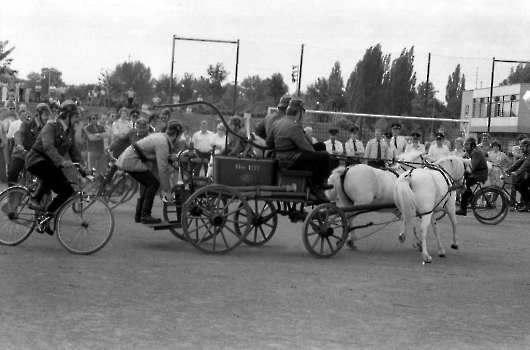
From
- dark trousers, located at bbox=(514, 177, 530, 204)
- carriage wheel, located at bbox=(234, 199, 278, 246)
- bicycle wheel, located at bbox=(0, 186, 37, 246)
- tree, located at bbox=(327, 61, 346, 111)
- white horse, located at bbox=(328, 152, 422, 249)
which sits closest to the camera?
bicycle wheel, located at bbox=(0, 186, 37, 246)

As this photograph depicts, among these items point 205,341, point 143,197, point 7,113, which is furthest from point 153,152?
point 7,113

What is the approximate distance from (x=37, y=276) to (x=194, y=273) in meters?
1.67

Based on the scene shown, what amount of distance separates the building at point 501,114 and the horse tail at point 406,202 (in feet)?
54.4

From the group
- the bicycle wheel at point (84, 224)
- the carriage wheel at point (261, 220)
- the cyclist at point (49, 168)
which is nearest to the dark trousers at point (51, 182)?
the cyclist at point (49, 168)

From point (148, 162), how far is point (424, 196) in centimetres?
367

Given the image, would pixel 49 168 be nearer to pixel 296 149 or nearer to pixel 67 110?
pixel 67 110

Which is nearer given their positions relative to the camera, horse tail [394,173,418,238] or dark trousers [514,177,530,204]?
horse tail [394,173,418,238]

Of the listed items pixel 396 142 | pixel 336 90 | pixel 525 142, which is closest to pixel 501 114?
pixel 336 90

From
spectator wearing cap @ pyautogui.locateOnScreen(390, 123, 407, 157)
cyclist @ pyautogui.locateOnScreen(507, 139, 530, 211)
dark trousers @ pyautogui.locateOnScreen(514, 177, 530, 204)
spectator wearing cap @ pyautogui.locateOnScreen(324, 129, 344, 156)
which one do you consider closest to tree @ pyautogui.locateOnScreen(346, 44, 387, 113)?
spectator wearing cap @ pyautogui.locateOnScreen(324, 129, 344, 156)

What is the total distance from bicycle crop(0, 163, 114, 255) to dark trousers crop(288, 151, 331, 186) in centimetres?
256

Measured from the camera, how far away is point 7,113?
988 inches

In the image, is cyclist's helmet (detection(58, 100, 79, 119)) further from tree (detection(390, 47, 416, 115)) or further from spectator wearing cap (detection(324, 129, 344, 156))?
tree (detection(390, 47, 416, 115))

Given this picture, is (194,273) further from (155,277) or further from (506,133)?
(506,133)

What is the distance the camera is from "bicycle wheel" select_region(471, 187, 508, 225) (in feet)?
64.5
